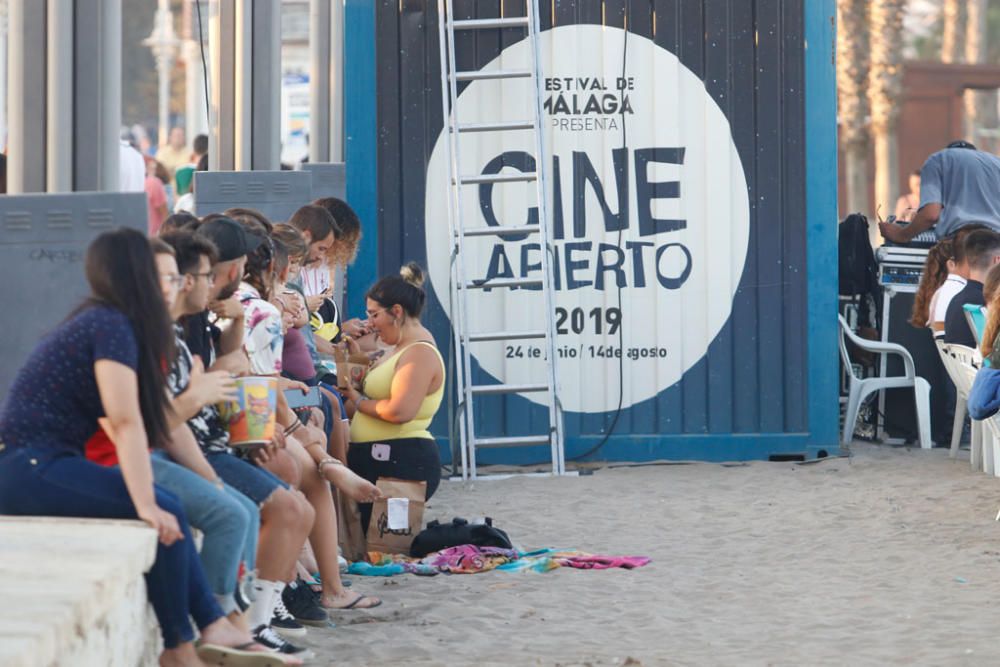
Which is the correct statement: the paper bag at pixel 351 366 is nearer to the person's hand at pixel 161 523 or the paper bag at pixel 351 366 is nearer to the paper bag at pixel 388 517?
the paper bag at pixel 388 517

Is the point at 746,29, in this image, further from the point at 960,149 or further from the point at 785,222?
the point at 960,149

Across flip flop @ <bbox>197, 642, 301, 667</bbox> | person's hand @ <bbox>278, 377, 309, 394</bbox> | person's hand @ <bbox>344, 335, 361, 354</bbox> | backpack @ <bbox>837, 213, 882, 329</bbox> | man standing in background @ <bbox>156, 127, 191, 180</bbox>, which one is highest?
man standing in background @ <bbox>156, 127, 191, 180</bbox>

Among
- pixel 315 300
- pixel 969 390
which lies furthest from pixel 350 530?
pixel 969 390

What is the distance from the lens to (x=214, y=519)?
182 inches

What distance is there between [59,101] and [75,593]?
2.81m

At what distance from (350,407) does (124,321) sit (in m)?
3.14

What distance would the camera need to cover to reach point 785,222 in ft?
31.6

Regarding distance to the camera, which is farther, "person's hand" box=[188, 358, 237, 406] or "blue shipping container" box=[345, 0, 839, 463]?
"blue shipping container" box=[345, 0, 839, 463]

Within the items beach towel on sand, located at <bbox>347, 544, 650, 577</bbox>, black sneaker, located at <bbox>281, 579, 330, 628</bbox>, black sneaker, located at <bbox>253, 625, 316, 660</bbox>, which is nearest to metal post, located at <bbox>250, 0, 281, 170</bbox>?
beach towel on sand, located at <bbox>347, 544, 650, 577</bbox>

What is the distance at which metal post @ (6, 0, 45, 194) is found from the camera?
6.01 meters

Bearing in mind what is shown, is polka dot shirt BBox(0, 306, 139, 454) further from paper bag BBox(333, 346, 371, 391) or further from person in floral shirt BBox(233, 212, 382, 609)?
paper bag BBox(333, 346, 371, 391)

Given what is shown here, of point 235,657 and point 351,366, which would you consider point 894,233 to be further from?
point 235,657

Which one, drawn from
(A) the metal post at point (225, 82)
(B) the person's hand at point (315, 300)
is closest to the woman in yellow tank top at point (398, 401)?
(B) the person's hand at point (315, 300)

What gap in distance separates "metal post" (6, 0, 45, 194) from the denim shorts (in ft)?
5.07
